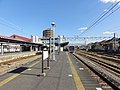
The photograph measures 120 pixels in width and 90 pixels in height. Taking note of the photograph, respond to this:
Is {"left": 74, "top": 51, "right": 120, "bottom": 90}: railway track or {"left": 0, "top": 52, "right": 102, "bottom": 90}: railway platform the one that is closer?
{"left": 0, "top": 52, "right": 102, "bottom": 90}: railway platform

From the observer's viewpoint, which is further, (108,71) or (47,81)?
(108,71)

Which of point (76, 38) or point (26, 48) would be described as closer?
point (26, 48)

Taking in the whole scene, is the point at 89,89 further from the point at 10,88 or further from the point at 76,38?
the point at 76,38

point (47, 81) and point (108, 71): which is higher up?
point (47, 81)

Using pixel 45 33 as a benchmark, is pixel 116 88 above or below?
below

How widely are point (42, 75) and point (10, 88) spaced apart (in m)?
4.10

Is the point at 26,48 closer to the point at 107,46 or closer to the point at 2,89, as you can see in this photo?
the point at 107,46

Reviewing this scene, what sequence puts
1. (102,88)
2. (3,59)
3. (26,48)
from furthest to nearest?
1. (26,48)
2. (3,59)
3. (102,88)

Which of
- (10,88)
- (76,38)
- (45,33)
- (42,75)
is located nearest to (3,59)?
(45,33)

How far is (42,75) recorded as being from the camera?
1272 cm

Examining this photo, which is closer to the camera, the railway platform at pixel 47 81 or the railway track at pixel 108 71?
the railway platform at pixel 47 81

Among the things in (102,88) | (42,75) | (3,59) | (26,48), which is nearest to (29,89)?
(102,88)

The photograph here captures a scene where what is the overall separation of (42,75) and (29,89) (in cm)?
416

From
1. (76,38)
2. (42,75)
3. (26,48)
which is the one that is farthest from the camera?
(76,38)
